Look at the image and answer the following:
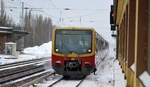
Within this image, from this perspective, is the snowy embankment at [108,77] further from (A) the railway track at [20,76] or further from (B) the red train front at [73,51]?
(A) the railway track at [20,76]

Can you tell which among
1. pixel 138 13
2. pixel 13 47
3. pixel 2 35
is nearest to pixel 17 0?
pixel 13 47

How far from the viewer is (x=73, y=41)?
16609mm

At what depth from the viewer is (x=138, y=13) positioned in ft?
20.5

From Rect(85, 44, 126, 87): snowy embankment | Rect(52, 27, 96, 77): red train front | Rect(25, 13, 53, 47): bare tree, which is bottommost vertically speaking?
Rect(85, 44, 126, 87): snowy embankment

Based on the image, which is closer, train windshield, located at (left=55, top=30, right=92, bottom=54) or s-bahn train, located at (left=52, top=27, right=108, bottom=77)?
s-bahn train, located at (left=52, top=27, right=108, bottom=77)

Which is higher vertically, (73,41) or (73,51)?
(73,41)

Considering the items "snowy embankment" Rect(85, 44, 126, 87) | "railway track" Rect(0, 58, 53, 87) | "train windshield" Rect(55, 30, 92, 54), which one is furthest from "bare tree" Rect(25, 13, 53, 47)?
"train windshield" Rect(55, 30, 92, 54)

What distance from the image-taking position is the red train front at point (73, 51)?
53.3 ft

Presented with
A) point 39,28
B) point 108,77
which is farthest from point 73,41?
point 39,28

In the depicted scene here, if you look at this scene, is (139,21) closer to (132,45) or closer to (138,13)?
(138,13)

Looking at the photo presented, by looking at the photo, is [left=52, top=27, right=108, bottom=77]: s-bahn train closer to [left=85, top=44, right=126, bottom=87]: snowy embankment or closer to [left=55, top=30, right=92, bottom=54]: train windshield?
[left=55, top=30, right=92, bottom=54]: train windshield

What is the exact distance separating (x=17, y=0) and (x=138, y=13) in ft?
100

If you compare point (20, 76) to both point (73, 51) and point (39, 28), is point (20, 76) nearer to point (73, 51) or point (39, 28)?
point (73, 51)

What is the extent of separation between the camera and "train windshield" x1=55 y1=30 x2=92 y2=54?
16438mm
